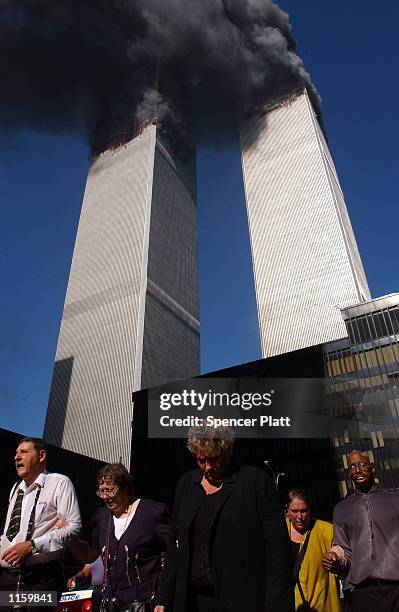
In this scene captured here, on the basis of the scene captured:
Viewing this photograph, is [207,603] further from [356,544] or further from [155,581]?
[356,544]

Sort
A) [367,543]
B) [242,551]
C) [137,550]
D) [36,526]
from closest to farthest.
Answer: [242,551], [36,526], [367,543], [137,550]

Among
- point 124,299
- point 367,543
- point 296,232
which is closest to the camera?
point 367,543

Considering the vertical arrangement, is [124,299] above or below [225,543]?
above

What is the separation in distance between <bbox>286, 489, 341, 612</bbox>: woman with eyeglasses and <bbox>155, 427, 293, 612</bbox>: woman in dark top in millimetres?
1708

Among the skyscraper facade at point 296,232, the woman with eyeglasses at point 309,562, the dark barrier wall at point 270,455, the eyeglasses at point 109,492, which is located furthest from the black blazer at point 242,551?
the skyscraper facade at point 296,232

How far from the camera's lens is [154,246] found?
306 ft

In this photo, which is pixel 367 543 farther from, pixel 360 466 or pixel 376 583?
pixel 360 466

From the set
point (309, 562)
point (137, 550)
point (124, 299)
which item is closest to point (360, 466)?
point (309, 562)

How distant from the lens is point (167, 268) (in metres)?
96.1

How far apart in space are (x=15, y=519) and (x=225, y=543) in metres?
1.71

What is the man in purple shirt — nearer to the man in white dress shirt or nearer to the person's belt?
the person's belt

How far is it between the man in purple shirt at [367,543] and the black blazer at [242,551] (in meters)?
1.19

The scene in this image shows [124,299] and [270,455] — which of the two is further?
[124,299]

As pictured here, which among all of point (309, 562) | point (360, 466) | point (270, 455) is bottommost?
point (309, 562)
